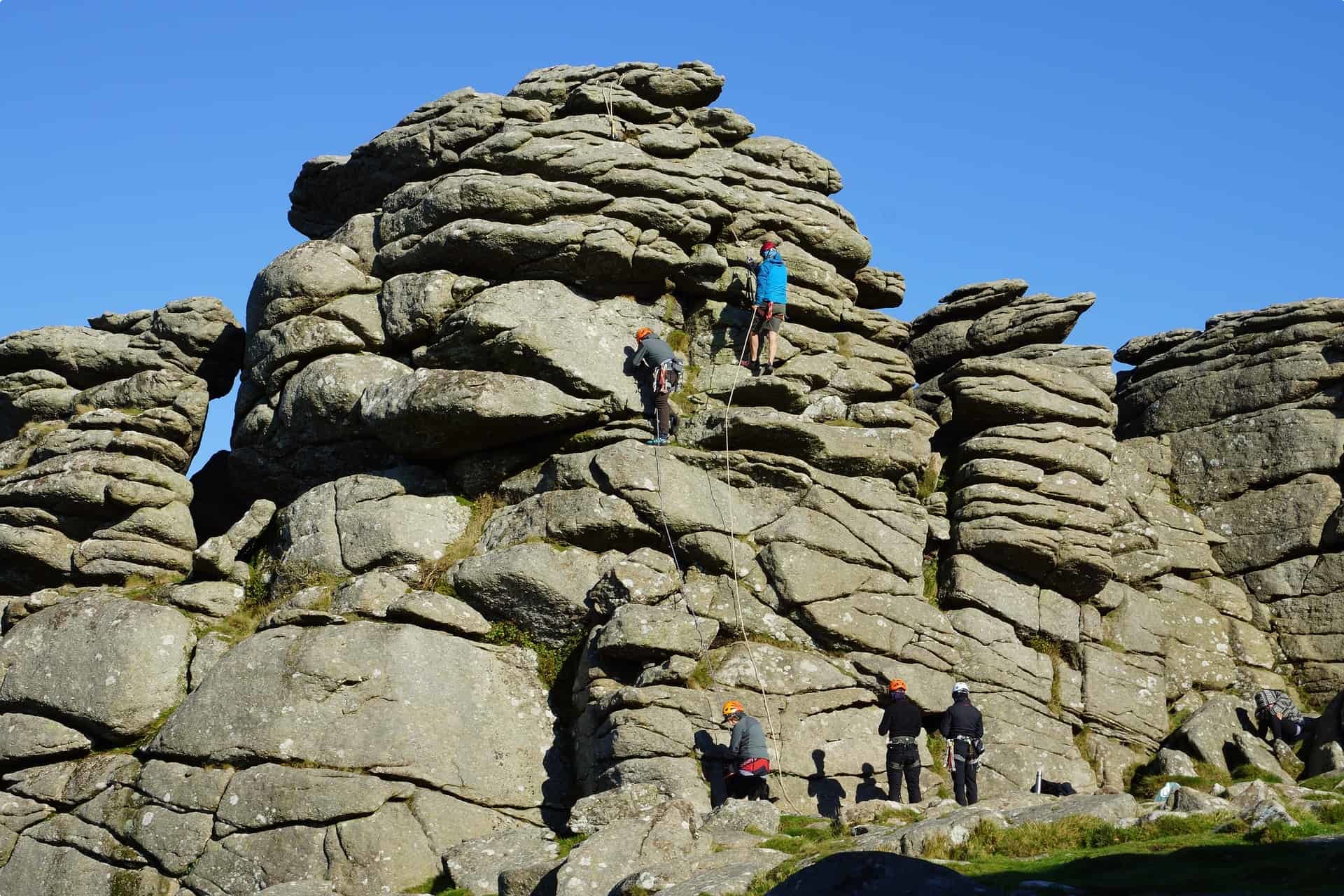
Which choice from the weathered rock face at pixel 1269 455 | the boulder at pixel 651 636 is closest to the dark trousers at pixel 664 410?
the boulder at pixel 651 636

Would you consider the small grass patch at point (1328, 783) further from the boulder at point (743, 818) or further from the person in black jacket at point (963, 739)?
the boulder at point (743, 818)

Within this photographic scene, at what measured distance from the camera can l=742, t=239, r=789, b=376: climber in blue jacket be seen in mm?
36875

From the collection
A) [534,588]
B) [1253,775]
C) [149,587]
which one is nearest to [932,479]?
[1253,775]

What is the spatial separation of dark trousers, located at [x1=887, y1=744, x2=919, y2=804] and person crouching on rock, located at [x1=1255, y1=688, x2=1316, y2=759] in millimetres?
10473

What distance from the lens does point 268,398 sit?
39625 mm

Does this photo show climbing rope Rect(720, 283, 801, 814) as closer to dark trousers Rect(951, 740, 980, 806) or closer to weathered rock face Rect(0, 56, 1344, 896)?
weathered rock face Rect(0, 56, 1344, 896)

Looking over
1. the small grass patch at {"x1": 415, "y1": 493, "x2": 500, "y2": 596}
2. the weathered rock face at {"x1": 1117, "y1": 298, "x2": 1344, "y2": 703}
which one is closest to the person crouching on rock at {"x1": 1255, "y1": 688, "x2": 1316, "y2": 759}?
the weathered rock face at {"x1": 1117, "y1": 298, "x2": 1344, "y2": 703}

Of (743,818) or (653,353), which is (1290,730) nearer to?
(743,818)

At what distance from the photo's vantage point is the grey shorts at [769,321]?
1454 inches

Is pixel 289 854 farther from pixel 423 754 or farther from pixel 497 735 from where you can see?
pixel 497 735

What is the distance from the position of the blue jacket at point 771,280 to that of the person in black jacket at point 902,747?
12983 mm

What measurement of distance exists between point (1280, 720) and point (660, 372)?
18463 mm

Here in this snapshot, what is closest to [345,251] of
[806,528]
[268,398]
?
[268,398]

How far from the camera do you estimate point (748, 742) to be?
2695cm
